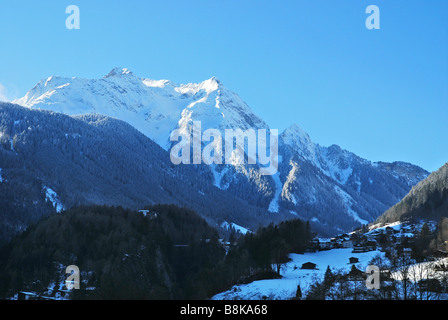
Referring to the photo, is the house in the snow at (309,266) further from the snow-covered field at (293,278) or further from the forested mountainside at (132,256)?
the forested mountainside at (132,256)

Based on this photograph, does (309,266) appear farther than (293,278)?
Yes

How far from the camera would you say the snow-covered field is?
100938mm

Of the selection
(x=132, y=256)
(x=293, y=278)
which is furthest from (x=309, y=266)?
(x=132, y=256)

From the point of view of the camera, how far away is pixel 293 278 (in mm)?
114250

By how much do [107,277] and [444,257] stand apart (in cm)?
7074

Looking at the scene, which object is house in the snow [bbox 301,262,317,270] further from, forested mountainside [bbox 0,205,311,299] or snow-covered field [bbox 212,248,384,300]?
forested mountainside [bbox 0,205,311,299]

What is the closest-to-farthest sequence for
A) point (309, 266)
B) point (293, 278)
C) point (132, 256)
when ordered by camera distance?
point (293, 278)
point (309, 266)
point (132, 256)

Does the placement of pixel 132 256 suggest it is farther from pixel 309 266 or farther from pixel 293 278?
pixel 293 278

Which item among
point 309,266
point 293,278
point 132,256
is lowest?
point 293,278

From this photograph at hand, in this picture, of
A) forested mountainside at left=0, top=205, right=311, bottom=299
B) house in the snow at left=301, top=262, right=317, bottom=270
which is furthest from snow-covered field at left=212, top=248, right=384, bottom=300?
forested mountainside at left=0, top=205, right=311, bottom=299

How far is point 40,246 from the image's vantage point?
15275cm

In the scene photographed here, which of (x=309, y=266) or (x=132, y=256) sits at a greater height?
(x=132, y=256)
